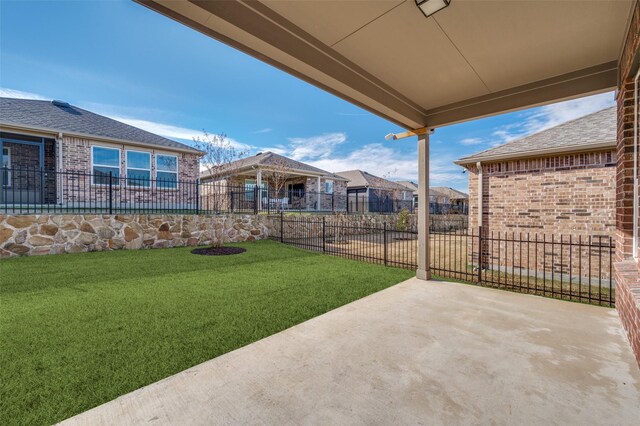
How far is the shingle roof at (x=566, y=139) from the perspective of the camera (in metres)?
6.16

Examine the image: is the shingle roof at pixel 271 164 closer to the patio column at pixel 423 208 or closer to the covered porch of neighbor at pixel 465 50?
the patio column at pixel 423 208

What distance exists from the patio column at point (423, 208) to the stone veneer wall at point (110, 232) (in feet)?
25.0

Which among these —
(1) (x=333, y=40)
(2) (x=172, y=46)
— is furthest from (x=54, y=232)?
(1) (x=333, y=40)

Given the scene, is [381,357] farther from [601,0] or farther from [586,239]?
[586,239]

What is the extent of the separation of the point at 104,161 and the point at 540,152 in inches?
664

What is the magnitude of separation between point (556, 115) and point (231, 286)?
12.8 meters

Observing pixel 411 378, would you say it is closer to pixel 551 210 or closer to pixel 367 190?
pixel 551 210

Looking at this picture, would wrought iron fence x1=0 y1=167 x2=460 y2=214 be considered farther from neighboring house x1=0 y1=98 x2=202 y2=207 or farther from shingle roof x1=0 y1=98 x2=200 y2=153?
shingle roof x1=0 y1=98 x2=200 y2=153

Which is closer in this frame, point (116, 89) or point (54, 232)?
point (54, 232)

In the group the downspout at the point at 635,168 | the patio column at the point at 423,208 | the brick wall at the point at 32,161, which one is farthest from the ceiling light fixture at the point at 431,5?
the brick wall at the point at 32,161

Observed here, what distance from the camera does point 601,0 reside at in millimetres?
2514

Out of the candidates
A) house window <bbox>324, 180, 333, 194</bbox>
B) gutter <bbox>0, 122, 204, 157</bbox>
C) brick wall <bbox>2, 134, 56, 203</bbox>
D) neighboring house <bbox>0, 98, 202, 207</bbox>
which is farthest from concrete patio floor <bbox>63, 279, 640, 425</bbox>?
house window <bbox>324, 180, 333, 194</bbox>

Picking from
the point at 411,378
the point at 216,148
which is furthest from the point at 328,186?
the point at 411,378

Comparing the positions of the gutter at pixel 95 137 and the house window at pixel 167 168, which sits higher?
the gutter at pixel 95 137
